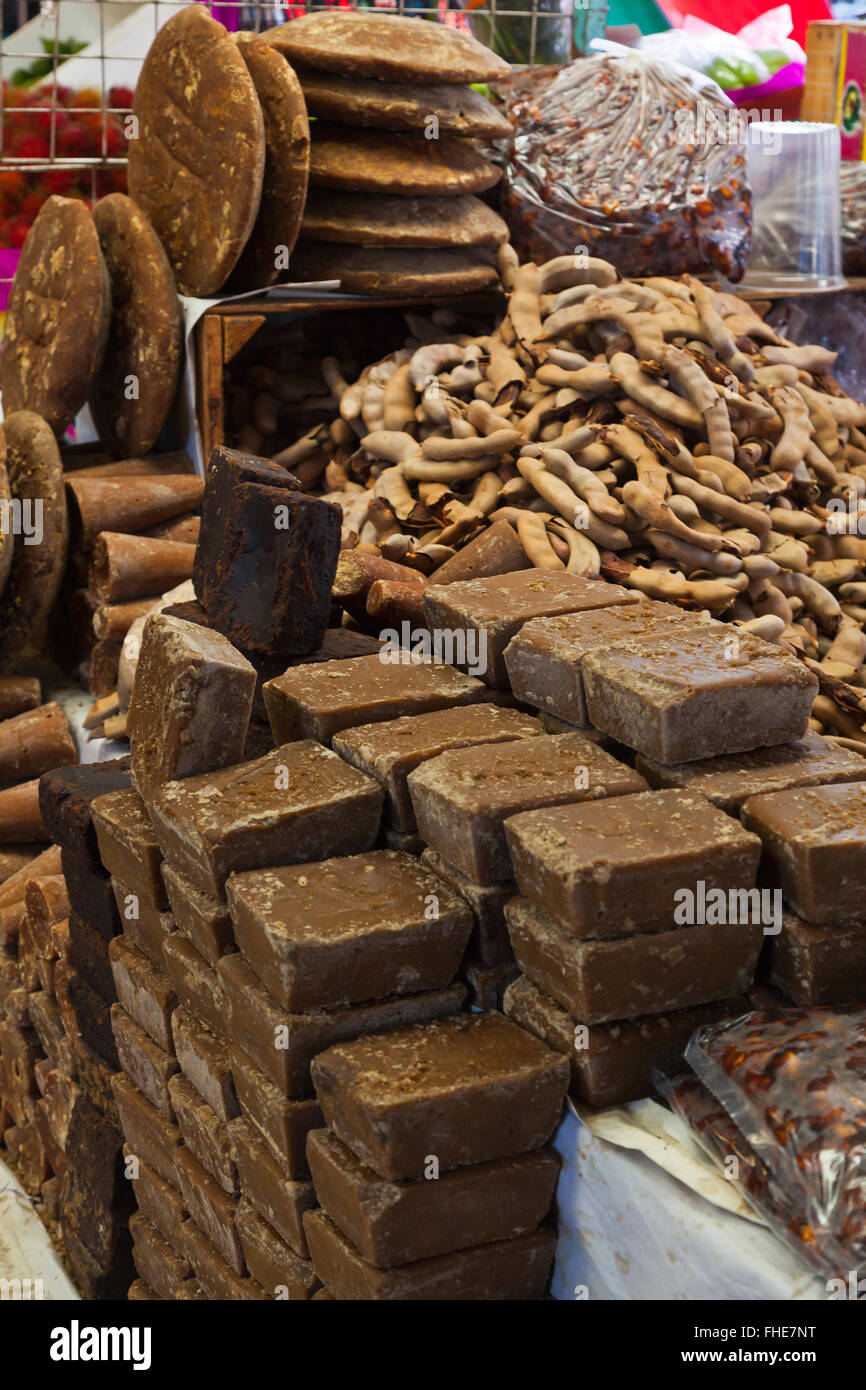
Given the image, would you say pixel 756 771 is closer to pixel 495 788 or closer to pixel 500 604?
pixel 495 788

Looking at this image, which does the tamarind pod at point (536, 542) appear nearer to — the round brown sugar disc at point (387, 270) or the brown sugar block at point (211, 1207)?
the round brown sugar disc at point (387, 270)

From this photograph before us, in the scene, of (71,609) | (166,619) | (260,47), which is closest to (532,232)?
(260,47)

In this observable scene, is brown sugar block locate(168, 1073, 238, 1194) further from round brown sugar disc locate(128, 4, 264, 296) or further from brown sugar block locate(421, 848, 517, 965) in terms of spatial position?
round brown sugar disc locate(128, 4, 264, 296)

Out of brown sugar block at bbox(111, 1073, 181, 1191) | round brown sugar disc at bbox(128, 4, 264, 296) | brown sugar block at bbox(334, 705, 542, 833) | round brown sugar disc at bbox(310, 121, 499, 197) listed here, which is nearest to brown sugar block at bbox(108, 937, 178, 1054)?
brown sugar block at bbox(111, 1073, 181, 1191)

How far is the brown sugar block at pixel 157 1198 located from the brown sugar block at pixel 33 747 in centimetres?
108

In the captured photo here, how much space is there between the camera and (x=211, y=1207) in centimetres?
199

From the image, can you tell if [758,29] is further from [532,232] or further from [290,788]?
[290,788]

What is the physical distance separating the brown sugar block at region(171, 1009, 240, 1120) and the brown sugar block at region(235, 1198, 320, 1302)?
0.15 metres

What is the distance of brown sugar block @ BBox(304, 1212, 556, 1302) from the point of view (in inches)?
61.4

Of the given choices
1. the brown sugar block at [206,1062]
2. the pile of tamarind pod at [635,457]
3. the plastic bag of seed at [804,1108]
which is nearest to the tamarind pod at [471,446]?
the pile of tamarind pod at [635,457]

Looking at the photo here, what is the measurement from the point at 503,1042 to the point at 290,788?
467 mm

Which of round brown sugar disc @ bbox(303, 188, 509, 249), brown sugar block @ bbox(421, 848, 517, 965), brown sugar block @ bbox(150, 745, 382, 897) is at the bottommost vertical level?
brown sugar block @ bbox(421, 848, 517, 965)

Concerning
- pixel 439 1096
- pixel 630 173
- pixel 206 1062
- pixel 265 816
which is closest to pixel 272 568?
pixel 265 816

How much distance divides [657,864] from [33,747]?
201cm
